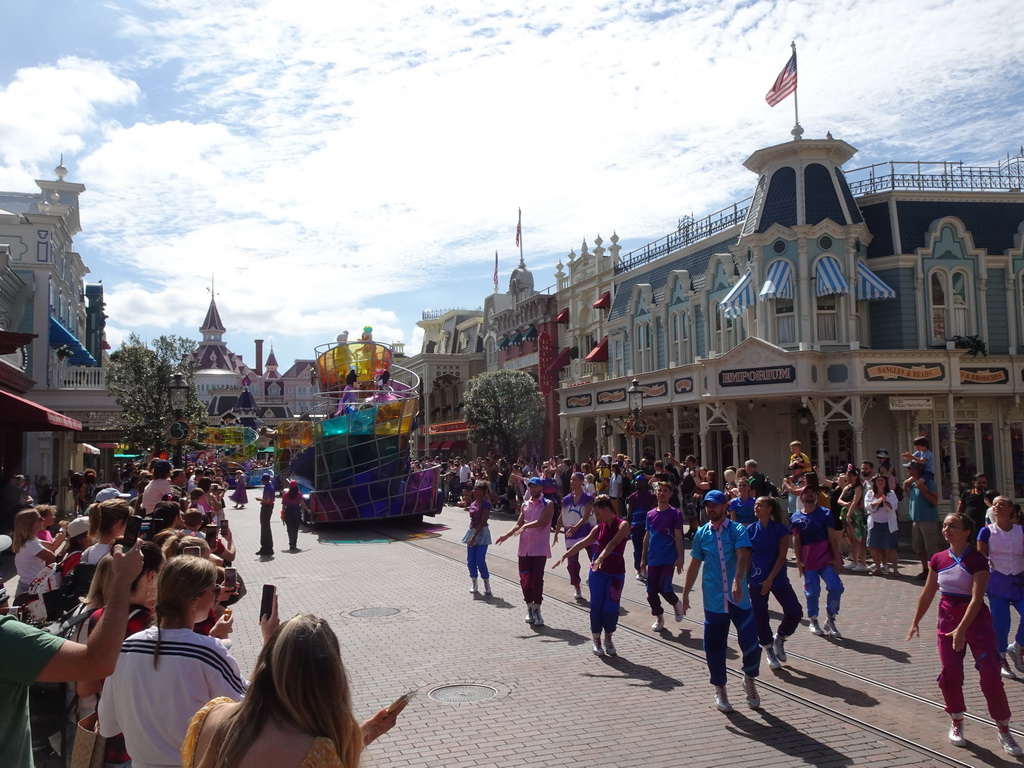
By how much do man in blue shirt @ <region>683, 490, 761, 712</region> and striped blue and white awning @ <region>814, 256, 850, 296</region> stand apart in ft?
53.2

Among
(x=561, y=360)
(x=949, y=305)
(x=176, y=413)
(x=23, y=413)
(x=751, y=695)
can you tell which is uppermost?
(x=561, y=360)

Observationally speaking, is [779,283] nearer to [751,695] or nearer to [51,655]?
[751,695]

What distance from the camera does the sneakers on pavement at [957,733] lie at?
584 cm

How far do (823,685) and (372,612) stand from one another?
5759mm

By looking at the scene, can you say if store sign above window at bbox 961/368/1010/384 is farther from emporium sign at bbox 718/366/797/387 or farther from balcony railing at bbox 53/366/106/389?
balcony railing at bbox 53/366/106/389

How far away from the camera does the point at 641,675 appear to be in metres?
7.86

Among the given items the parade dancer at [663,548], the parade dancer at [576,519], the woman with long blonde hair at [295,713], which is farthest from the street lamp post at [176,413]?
the woman with long blonde hair at [295,713]

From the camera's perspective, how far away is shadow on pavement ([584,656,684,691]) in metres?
7.54

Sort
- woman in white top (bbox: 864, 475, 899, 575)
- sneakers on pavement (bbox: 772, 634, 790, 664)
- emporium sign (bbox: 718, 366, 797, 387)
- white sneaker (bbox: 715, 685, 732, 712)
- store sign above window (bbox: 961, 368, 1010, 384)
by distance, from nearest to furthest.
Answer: white sneaker (bbox: 715, 685, 732, 712) → sneakers on pavement (bbox: 772, 634, 790, 664) → woman in white top (bbox: 864, 475, 899, 575) → emporium sign (bbox: 718, 366, 797, 387) → store sign above window (bbox: 961, 368, 1010, 384)

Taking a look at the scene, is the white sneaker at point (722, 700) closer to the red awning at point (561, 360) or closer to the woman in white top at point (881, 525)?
the woman in white top at point (881, 525)

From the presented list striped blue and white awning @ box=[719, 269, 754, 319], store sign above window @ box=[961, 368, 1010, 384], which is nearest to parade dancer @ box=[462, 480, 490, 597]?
striped blue and white awning @ box=[719, 269, 754, 319]

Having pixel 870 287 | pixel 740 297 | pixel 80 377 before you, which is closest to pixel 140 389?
pixel 80 377

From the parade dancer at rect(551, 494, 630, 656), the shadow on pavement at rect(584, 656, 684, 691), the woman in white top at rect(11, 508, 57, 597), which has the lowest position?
the shadow on pavement at rect(584, 656, 684, 691)

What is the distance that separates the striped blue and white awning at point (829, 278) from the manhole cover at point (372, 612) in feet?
50.8
